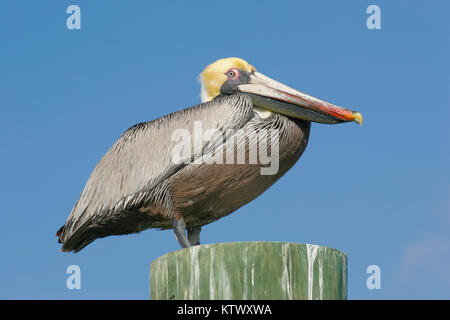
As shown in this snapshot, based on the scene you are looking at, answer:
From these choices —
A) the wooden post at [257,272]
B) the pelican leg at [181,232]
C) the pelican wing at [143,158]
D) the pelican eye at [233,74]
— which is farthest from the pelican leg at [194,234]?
the wooden post at [257,272]

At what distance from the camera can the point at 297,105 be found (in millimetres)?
9836

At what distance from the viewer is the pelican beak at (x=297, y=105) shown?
9750mm

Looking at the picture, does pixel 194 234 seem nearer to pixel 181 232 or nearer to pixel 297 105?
pixel 181 232

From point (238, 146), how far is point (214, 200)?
0.62 metres

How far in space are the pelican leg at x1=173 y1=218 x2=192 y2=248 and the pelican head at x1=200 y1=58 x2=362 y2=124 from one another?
157 centimetres

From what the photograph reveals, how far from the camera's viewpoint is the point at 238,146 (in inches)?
367

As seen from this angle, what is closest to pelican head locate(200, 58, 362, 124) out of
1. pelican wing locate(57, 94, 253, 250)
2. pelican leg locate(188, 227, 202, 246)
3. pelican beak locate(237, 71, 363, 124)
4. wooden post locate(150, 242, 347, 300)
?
pelican beak locate(237, 71, 363, 124)

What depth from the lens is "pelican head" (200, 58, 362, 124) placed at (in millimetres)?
Answer: 9789

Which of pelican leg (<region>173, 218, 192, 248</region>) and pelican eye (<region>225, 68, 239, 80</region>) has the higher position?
pelican eye (<region>225, 68, 239, 80</region>)

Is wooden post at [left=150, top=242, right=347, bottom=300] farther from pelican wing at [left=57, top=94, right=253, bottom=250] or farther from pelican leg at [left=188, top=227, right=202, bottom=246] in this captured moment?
pelican leg at [left=188, top=227, right=202, bottom=246]
